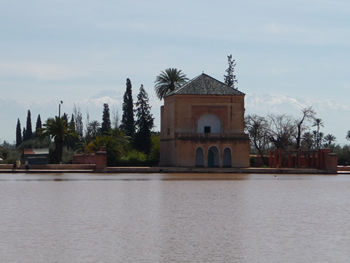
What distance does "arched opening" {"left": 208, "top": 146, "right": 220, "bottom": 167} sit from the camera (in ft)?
175

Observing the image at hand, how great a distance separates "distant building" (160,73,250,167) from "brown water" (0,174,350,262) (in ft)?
96.9

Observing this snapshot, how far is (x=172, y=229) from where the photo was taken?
1384cm

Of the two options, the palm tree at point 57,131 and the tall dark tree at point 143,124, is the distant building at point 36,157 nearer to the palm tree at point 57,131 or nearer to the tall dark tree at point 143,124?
the palm tree at point 57,131

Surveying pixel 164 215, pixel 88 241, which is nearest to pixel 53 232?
pixel 88 241

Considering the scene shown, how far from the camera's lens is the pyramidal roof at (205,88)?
53.6m

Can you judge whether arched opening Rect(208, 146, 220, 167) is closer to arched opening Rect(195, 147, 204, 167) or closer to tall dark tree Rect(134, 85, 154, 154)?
arched opening Rect(195, 147, 204, 167)

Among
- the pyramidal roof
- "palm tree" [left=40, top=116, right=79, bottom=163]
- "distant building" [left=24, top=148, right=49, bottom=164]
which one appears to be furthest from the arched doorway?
"distant building" [left=24, top=148, right=49, bottom=164]

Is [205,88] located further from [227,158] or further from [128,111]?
[128,111]

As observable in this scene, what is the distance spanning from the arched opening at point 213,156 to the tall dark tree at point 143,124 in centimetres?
1463

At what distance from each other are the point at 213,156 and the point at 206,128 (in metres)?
2.45

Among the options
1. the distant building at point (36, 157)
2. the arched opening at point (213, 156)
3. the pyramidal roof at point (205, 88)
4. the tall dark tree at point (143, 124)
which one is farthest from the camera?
the tall dark tree at point (143, 124)

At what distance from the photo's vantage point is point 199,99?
Answer: 2103 inches

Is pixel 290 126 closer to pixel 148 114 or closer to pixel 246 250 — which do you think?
pixel 148 114

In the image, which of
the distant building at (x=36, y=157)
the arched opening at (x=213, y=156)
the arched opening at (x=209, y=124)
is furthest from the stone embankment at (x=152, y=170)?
the arched opening at (x=209, y=124)
